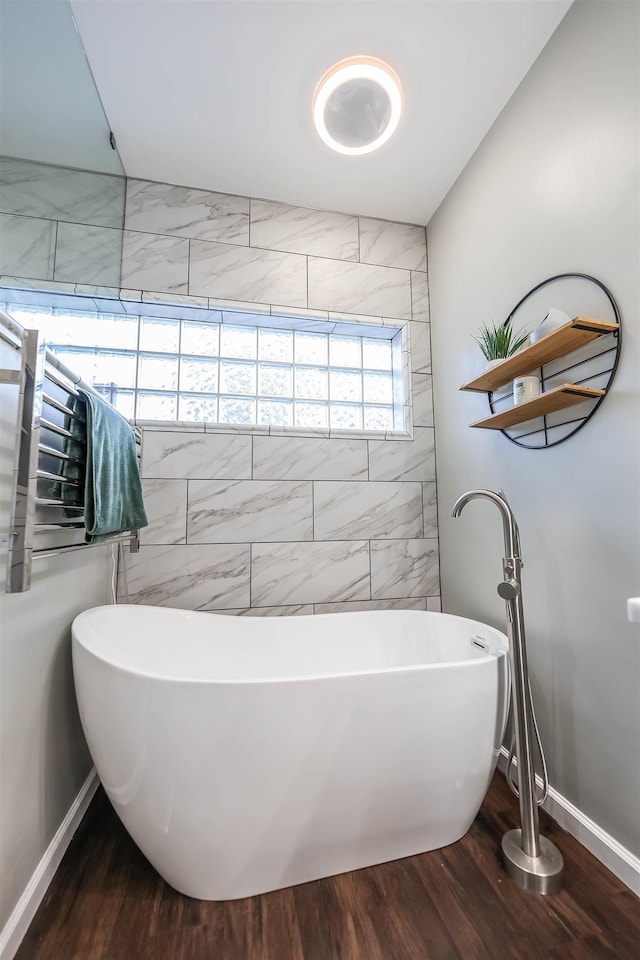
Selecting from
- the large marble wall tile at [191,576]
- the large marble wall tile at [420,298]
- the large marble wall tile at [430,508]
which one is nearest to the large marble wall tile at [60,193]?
the large marble wall tile at [191,576]

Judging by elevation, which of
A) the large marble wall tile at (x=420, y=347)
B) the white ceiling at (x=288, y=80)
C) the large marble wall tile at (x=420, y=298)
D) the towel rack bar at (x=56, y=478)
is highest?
the white ceiling at (x=288, y=80)

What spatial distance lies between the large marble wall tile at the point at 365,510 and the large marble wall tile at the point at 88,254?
1.39m

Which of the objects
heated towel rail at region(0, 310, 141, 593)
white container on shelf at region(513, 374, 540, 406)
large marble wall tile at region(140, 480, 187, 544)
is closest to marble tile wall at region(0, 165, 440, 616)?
large marble wall tile at region(140, 480, 187, 544)

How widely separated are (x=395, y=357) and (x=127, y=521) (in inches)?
70.5

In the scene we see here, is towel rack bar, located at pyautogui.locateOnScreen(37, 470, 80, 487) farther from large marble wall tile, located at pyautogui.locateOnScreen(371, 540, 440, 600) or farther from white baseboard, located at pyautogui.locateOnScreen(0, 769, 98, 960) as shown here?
large marble wall tile, located at pyautogui.locateOnScreen(371, 540, 440, 600)

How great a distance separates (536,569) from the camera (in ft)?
5.11

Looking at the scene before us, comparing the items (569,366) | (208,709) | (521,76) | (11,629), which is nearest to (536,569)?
(569,366)

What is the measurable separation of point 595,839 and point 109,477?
190 cm

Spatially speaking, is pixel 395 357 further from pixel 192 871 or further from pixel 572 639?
pixel 192 871

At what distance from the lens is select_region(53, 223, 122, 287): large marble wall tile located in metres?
1.53

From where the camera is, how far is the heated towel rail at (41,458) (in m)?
0.98

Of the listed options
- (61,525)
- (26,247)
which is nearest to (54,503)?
(61,525)

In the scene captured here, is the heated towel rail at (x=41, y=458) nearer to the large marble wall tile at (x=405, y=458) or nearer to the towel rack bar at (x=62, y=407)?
the towel rack bar at (x=62, y=407)

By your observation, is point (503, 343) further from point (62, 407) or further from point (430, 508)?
point (62, 407)
